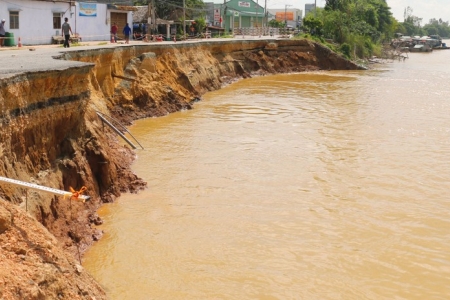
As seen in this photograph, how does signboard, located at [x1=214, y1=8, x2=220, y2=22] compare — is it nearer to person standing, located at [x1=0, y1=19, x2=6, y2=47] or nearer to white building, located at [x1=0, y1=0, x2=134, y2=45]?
white building, located at [x1=0, y1=0, x2=134, y2=45]

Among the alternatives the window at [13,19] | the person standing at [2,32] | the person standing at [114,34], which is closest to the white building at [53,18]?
the window at [13,19]

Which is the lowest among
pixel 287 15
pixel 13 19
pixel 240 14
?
pixel 13 19

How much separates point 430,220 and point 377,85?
25.5 metres

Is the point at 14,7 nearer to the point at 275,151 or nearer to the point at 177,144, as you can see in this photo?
the point at 177,144

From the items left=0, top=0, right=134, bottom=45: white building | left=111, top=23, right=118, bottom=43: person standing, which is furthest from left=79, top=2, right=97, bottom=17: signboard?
left=111, top=23, right=118, bottom=43: person standing

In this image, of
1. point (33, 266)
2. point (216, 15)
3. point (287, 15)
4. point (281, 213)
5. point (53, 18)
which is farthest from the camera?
point (287, 15)

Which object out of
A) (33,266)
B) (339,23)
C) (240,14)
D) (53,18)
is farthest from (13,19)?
(240,14)

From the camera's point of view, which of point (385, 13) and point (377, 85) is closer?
point (377, 85)

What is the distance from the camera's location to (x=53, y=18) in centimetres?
3017

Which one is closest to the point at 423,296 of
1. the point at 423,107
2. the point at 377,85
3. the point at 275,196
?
the point at 275,196

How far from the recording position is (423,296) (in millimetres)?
8359

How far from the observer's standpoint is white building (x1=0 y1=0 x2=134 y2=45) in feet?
89.0

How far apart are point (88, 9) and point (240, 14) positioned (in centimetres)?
3486

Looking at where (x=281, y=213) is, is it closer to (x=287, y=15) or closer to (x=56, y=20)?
(x=56, y=20)
